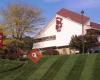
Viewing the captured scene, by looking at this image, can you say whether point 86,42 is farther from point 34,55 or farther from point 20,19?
point 34,55

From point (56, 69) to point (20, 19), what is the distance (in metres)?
53.0

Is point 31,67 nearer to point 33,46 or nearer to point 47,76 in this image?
point 47,76

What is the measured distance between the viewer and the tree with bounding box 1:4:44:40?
74438mm

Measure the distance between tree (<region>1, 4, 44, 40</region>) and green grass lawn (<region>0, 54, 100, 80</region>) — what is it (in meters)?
45.8

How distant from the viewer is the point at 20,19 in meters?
76.3

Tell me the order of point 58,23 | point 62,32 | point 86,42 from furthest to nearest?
point 58,23 → point 62,32 → point 86,42

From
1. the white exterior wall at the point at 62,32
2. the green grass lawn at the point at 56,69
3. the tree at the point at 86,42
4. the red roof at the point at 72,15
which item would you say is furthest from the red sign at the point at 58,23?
the green grass lawn at the point at 56,69

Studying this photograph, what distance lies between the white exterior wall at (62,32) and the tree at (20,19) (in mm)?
3009

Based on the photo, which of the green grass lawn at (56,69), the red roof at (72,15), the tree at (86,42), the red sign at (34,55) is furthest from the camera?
the red roof at (72,15)

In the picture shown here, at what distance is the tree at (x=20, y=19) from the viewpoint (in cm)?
7444

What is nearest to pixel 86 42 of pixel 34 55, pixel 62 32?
pixel 62 32

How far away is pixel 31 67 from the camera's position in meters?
25.9

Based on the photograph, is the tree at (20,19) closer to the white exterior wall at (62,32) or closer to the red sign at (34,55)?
the white exterior wall at (62,32)

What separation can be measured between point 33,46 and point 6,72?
54651 millimetres
